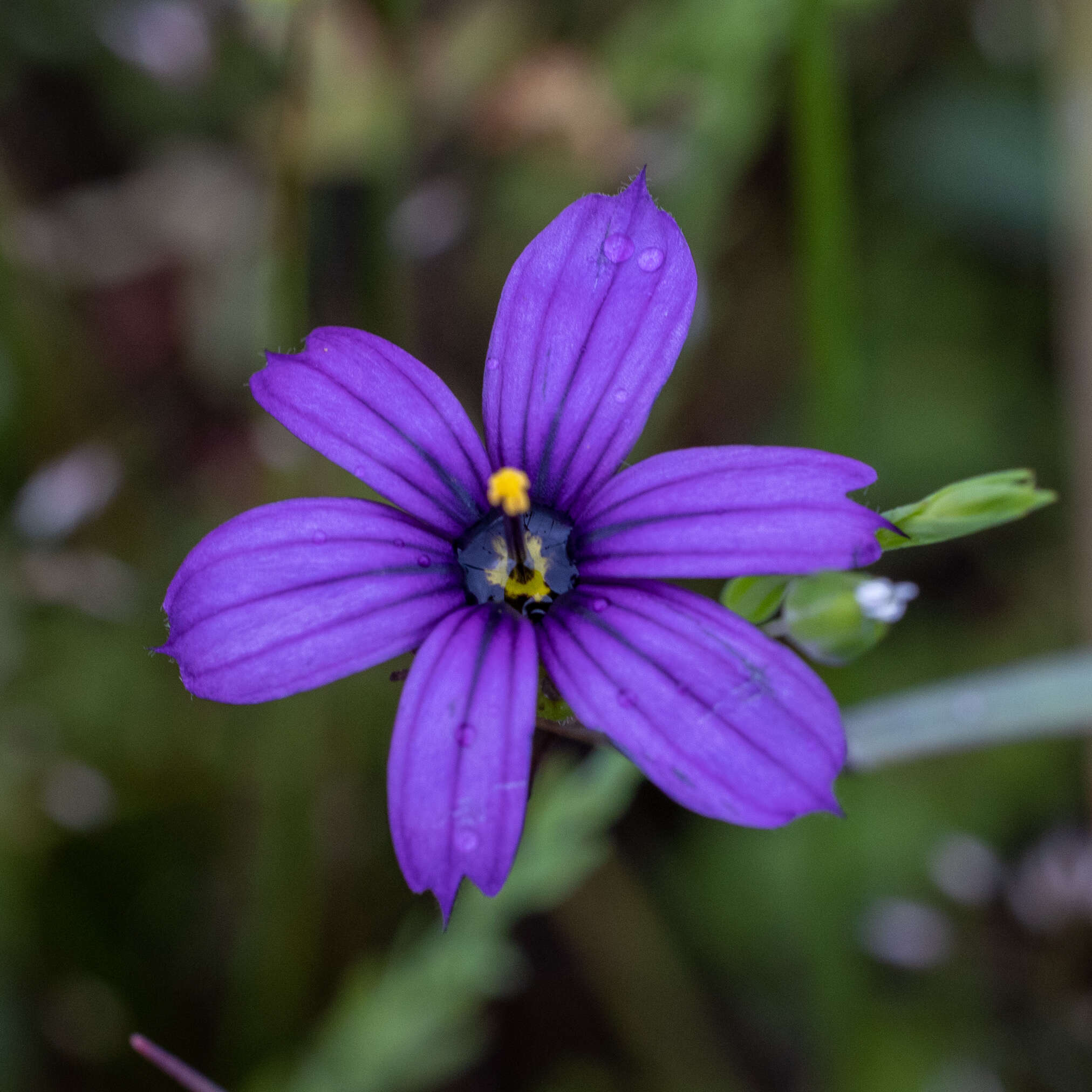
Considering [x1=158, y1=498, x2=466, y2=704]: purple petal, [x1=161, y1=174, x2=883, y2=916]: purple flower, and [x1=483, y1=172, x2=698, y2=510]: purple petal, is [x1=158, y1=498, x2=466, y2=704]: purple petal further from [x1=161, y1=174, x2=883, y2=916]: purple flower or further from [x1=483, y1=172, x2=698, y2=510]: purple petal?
[x1=483, y1=172, x2=698, y2=510]: purple petal

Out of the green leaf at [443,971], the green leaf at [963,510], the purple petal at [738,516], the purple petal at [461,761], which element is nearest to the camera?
the purple petal at [461,761]

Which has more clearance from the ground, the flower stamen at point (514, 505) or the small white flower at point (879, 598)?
the flower stamen at point (514, 505)

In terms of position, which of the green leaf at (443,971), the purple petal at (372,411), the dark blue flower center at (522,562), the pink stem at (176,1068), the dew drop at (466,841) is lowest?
the green leaf at (443,971)

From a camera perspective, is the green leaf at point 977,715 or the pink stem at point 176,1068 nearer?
the pink stem at point 176,1068

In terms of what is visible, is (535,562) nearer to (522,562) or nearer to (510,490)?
(522,562)

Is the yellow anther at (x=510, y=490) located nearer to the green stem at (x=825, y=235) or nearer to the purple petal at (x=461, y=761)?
the purple petal at (x=461, y=761)

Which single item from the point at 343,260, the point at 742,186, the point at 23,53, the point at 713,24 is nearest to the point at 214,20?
the point at 23,53

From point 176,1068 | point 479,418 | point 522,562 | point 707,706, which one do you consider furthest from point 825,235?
point 176,1068

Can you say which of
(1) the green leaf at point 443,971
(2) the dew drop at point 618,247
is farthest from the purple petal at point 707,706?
(1) the green leaf at point 443,971

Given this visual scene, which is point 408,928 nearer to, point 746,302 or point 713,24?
point 746,302
